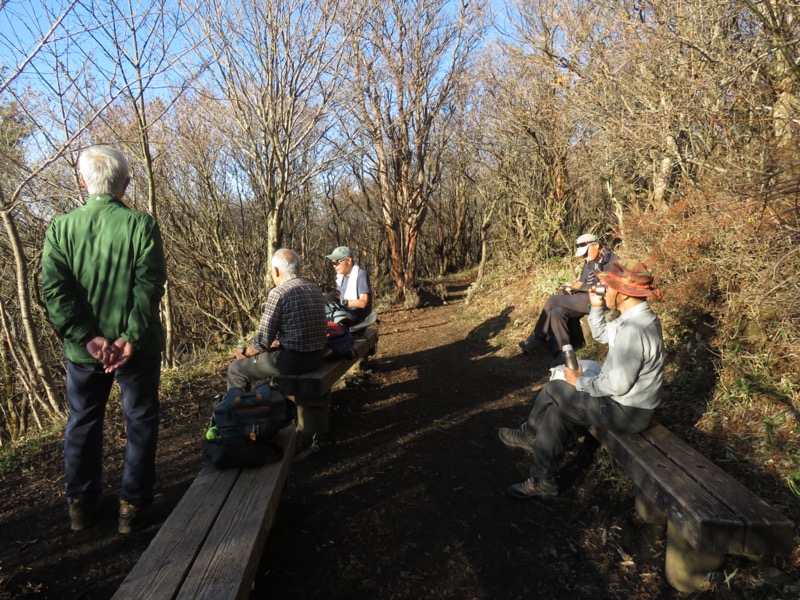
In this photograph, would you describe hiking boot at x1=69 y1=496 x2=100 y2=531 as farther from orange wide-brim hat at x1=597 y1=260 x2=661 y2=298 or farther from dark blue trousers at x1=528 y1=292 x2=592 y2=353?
dark blue trousers at x1=528 y1=292 x2=592 y2=353

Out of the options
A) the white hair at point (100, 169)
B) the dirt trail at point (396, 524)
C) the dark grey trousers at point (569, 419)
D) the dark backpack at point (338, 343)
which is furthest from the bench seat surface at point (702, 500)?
the white hair at point (100, 169)

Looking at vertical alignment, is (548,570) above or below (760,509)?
below

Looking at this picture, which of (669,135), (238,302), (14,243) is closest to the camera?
(14,243)

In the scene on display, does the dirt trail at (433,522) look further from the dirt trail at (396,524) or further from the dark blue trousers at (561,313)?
the dark blue trousers at (561,313)

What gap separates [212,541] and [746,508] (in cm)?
227

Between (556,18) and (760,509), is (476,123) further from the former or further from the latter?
(760,509)

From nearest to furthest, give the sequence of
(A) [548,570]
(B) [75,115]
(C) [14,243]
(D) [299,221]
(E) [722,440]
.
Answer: (A) [548,570]
(E) [722,440]
(C) [14,243]
(B) [75,115]
(D) [299,221]

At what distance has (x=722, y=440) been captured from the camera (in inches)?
131

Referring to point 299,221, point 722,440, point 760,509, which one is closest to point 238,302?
point 299,221

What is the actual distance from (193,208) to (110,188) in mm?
7930

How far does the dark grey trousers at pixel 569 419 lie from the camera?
9.50 ft

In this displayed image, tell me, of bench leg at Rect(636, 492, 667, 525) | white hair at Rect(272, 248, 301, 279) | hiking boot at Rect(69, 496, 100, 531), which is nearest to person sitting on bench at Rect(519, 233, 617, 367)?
bench leg at Rect(636, 492, 667, 525)

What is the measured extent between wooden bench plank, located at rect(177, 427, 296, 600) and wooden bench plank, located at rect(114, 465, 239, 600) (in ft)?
0.13

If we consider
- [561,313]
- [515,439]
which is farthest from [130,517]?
[561,313]
